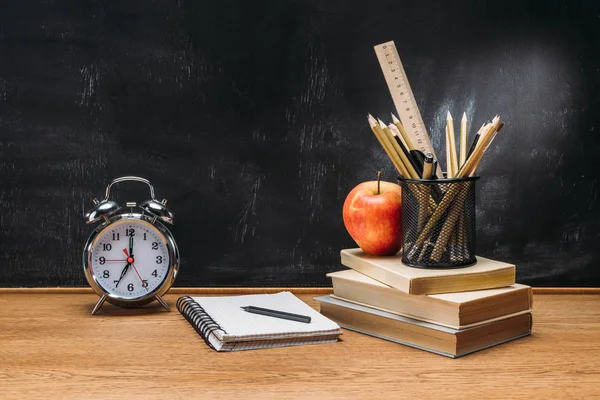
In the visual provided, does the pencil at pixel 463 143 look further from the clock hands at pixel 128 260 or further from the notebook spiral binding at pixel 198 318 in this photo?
the clock hands at pixel 128 260

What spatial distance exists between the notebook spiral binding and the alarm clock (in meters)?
0.06

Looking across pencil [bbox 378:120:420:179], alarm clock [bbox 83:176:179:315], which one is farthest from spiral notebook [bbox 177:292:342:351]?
pencil [bbox 378:120:420:179]

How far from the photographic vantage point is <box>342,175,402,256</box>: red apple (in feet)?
4.55

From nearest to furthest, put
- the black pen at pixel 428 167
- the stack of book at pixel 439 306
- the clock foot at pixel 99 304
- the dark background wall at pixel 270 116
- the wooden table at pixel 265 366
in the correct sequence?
the wooden table at pixel 265 366, the stack of book at pixel 439 306, the black pen at pixel 428 167, the clock foot at pixel 99 304, the dark background wall at pixel 270 116

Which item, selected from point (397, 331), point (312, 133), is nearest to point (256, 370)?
point (397, 331)

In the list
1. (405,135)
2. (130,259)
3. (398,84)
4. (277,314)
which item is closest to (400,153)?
(405,135)

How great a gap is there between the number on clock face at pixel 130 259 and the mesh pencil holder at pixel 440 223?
1.71ft

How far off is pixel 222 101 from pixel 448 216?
2.07ft

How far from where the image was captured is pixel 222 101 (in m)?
1.66

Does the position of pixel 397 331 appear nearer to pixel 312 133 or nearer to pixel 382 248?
pixel 382 248

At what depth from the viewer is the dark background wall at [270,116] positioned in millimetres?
1641

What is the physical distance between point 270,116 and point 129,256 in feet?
1.52

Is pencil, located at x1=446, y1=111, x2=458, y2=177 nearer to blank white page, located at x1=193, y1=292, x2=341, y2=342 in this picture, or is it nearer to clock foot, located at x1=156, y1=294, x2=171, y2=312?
blank white page, located at x1=193, y1=292, x2=341, y2=342

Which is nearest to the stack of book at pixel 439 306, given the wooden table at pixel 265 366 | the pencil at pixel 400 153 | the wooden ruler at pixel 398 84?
the wooden table at pixel 265 366
